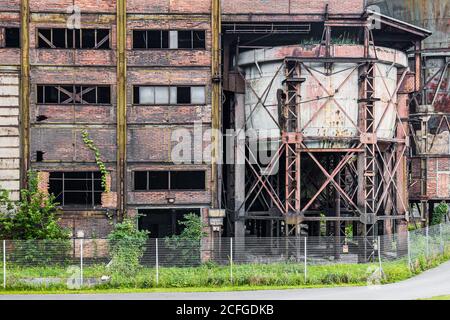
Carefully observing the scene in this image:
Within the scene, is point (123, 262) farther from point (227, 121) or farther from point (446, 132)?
point (446, 132)

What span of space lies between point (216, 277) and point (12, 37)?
49.6 feet

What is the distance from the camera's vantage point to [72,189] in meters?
32.3

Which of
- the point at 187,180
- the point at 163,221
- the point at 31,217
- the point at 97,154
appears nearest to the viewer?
the point at 31,217

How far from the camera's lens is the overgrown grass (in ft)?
83.8

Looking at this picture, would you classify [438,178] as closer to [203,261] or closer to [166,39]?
[203,261]

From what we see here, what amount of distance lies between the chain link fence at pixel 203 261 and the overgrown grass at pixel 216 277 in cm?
4

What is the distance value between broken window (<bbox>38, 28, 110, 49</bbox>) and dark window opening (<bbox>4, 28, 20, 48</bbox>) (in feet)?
3.47

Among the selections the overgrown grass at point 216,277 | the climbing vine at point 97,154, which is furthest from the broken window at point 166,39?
the overgrown grass at point 216,277

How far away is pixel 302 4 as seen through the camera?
33.8m

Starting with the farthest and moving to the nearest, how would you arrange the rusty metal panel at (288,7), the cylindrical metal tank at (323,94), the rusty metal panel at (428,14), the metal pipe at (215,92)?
the rusty metal panel at (428,14) → the rusty metal panel at (288,7) → the metal pipe at (215,92) → the cylindrical metal tank at (323,94)

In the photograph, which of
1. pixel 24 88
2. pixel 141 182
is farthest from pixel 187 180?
pixel 24 88

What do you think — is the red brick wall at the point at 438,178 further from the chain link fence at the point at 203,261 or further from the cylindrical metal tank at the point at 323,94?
the cylindrical metal tank at the point at 323,94

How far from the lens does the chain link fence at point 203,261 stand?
26047 mm

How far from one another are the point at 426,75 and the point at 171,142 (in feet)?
54.9
